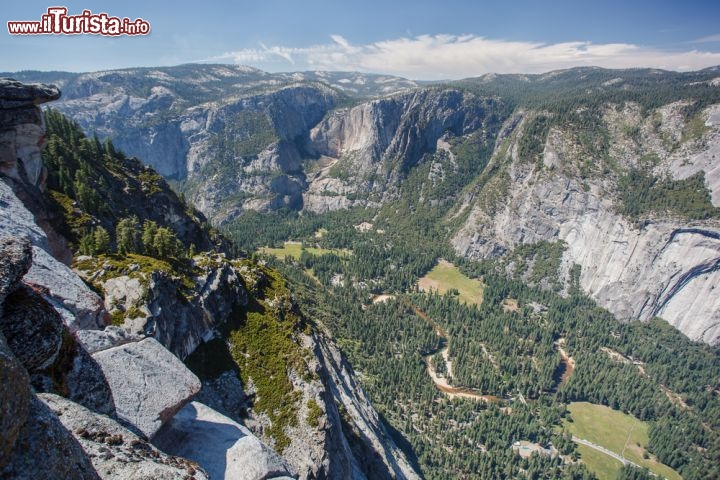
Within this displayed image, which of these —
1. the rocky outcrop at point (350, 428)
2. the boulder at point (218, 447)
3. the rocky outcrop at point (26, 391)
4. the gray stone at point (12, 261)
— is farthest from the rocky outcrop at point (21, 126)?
the rocky outcrop at point (350, 428)

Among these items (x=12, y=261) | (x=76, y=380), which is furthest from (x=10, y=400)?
(x=76, y=380)

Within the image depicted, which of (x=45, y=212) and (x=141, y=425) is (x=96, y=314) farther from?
(x=45, y=212)

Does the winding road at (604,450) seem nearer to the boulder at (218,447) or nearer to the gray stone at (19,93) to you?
the boulder at (218,447)

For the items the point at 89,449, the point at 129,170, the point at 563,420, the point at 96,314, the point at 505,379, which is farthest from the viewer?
the point at 505,379

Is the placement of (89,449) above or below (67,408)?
below

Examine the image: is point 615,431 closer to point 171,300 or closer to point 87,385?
point 171,300

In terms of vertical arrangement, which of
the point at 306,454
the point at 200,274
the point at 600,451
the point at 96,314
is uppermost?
the point at 96,314

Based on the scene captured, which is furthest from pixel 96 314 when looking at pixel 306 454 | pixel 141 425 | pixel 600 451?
pixel 600 451
